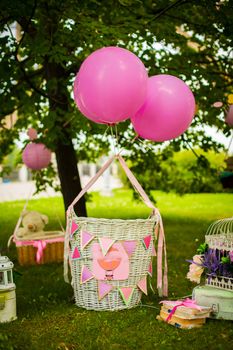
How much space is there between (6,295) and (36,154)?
2968 mm

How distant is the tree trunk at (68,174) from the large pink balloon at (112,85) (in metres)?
2.89

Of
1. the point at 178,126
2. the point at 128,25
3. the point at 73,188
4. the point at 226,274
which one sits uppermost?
the point at 128,25

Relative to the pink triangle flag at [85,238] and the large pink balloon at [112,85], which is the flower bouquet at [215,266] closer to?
the pink triangle flag at [85,238]

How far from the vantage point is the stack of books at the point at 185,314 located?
3.71m

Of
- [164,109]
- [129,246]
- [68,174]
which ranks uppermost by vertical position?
[164,109]

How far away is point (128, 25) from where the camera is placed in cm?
575

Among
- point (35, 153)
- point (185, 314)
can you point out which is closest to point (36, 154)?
point (35, 153)

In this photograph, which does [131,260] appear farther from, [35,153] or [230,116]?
[35,153]

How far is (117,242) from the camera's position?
13.5ft

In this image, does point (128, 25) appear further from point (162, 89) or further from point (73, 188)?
point (73, 188)

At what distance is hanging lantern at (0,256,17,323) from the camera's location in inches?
154

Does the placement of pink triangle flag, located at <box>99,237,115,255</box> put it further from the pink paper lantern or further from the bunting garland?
the pink paper lantern

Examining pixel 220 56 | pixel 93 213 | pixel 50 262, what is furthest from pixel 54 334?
pixel 93 213

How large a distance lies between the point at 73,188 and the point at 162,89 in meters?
2.99
